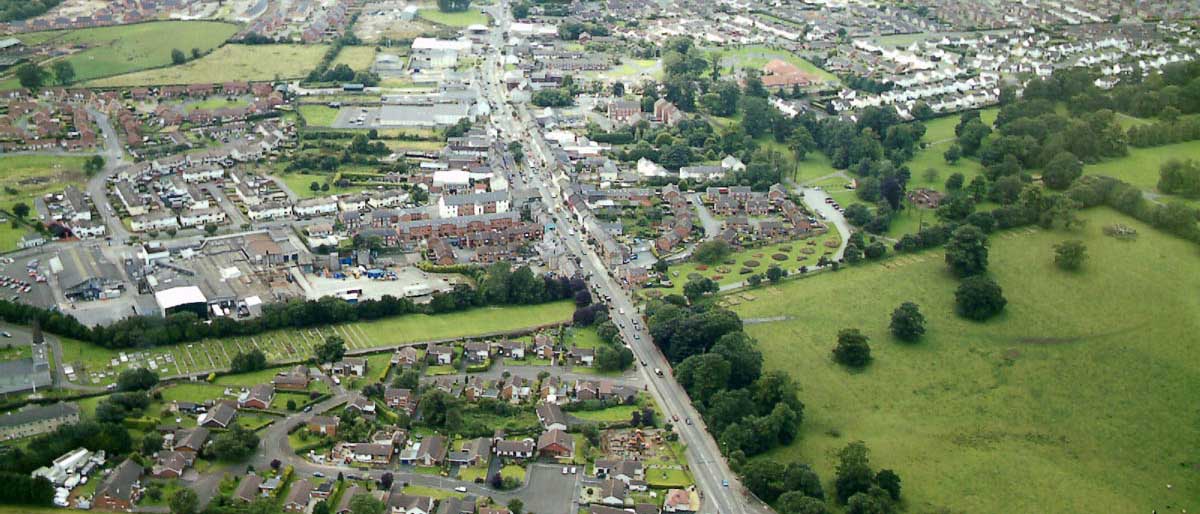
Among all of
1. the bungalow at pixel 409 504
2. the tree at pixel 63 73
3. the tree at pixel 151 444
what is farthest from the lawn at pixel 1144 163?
the tree at pixel 63 73

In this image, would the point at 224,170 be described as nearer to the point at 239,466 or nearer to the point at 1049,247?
the point at 239,466

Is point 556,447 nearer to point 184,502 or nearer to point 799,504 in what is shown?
point 799,504

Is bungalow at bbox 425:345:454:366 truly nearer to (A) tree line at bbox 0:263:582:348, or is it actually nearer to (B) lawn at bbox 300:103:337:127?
(A) tree line at bbox 0:263:582:348

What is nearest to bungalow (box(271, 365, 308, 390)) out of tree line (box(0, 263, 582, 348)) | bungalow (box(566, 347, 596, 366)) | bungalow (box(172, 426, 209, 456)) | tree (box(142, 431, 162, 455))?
bungalow (box(172, 426, 209, 456))

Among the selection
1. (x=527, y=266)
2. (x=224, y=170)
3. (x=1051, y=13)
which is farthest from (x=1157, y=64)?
(x=224, y=170)

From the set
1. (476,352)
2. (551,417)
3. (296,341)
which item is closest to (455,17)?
(296,341)

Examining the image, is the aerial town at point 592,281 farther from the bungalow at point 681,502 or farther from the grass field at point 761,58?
the grass field at point 761,58
